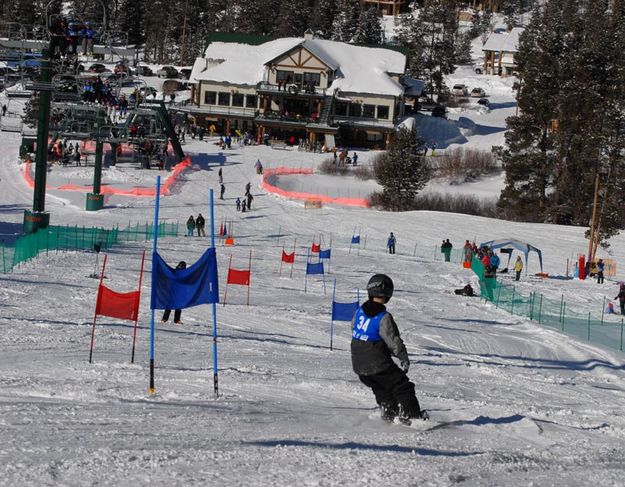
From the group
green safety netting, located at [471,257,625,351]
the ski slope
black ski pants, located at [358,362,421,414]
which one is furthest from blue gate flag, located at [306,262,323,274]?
black ski pants, located at [358,362,421,414]

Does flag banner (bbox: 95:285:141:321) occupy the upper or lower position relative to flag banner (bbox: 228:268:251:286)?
upper

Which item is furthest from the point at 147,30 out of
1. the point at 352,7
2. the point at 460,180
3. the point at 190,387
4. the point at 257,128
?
the point at 190,387

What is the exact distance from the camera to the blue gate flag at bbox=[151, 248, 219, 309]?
38.0ft

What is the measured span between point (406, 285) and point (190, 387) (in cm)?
1974

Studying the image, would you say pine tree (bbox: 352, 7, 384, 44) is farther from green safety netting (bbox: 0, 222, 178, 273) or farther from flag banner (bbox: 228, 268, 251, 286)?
flag banner (bbox: 228, 268, 251, 286)

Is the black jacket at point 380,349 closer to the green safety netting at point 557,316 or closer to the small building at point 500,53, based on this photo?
the green safety netting at point 557,316

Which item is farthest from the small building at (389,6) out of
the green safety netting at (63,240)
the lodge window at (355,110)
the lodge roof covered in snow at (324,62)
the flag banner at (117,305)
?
the flag banner at (117,305)

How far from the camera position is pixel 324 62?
253ft

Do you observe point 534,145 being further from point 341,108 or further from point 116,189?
point 116,189

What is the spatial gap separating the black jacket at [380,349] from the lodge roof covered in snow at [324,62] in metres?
67.8

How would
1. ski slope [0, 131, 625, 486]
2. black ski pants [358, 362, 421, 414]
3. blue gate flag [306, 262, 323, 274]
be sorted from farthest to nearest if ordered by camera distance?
blue gate flag [306, 262, 323, 274] → black ski pants [358, 362, 421, 414] → ski slope [0, 131, 625, 486]

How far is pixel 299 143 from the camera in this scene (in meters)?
71.3

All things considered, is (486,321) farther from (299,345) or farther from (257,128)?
(257,128)

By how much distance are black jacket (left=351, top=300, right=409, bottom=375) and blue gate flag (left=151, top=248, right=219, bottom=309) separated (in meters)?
2.94
